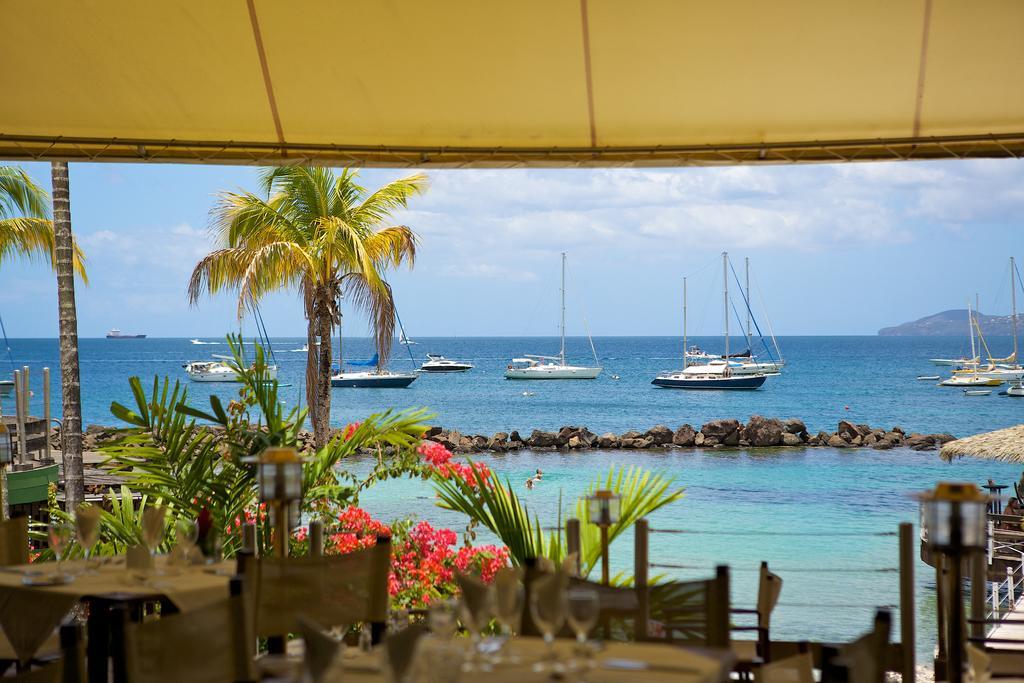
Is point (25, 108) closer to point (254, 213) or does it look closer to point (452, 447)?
point (254, 213)

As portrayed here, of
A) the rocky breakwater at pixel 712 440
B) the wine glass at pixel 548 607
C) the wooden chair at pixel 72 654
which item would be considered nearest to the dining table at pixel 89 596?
the wooden chair at pixel 72 654

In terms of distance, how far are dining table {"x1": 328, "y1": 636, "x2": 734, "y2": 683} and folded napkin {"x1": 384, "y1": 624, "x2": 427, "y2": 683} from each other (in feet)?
0.10

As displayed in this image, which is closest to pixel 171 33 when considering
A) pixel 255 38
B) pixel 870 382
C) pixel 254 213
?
pixel 255 38

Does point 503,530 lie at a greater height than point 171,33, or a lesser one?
lesser

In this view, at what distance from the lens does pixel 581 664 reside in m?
2.42

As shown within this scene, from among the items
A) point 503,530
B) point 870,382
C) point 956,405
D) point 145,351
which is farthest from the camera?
point 145,351

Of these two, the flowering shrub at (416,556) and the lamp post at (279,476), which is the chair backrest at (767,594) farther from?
the flowering shrub at (416,556)

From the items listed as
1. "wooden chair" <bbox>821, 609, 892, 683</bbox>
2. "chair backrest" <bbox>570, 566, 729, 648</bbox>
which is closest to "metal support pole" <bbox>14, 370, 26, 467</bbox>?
"chair backrest" <bbox>570, 566, 729, 648</bbox>

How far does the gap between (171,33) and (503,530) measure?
2749 millimetres

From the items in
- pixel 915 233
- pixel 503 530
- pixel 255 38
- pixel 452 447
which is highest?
pixel 915 233

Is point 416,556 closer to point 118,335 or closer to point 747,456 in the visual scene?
point 747,456

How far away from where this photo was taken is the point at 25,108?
4324 millimetres

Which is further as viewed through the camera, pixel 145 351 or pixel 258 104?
pixel 145 351

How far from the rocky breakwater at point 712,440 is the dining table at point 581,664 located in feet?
106
